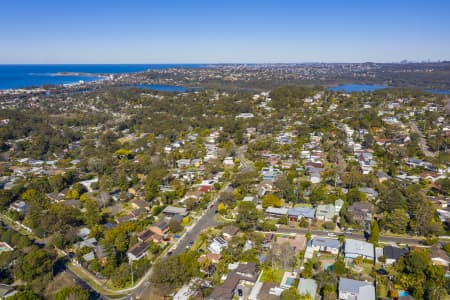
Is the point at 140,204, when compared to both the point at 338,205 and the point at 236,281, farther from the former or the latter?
the point at 338,205

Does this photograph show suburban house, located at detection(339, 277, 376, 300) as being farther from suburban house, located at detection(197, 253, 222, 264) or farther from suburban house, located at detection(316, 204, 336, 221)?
suburban house, located at detection(316, 204, 336, 221)

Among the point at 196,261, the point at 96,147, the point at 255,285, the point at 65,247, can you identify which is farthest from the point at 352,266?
the point at 96,147

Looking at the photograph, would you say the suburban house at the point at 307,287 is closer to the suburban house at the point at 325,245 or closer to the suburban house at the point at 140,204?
the suburban house at the point at 325,245

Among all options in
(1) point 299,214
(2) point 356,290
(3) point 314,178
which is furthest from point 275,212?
(2) point 356,290

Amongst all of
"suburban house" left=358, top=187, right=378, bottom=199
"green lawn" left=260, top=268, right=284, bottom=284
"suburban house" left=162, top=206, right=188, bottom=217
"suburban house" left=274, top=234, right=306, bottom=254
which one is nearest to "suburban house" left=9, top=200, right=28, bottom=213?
"suburban house" left=162, top=206, right=188, bottom=217

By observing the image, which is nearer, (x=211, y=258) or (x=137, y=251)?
(x=211, y=258)

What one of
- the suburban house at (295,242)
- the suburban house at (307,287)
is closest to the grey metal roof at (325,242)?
the suburban house at (295,242)
